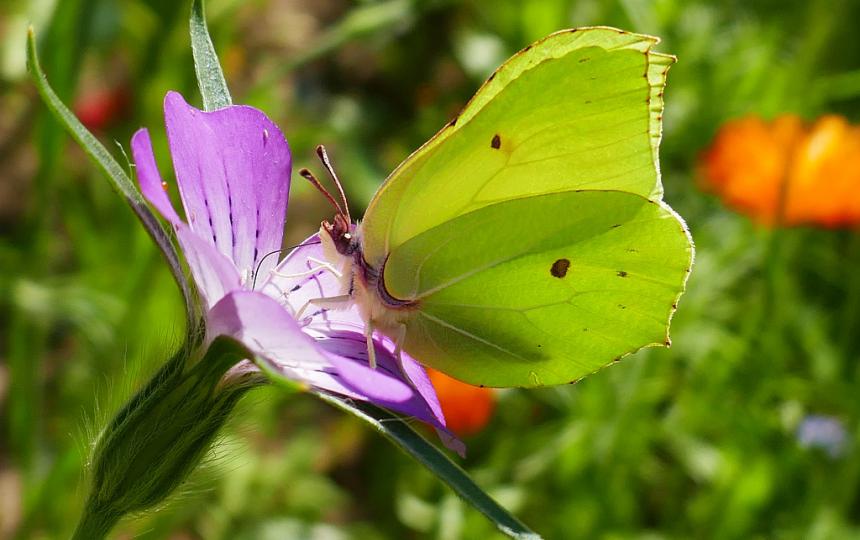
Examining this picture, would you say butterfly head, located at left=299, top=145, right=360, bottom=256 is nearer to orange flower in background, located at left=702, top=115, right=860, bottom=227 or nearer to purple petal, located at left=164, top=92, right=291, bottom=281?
purple petal, located at left=164, top=92, right=291, bottom=281

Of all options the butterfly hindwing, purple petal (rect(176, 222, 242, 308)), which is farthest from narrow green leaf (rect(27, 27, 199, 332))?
the butterfly hindwing

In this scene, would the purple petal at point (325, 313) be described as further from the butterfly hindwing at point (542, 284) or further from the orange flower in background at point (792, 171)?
the orange flower in background at point (792, 171)

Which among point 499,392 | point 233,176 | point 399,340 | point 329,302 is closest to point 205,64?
point 233,176

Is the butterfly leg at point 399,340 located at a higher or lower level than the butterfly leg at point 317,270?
lower

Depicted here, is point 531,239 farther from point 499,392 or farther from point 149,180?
point 499,392

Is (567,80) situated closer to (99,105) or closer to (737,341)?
(737,341)

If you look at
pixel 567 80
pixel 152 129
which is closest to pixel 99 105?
pixel 152 129

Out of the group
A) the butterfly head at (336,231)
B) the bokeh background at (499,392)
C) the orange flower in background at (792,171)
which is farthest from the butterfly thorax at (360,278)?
the orange flower in background at (792,171)
